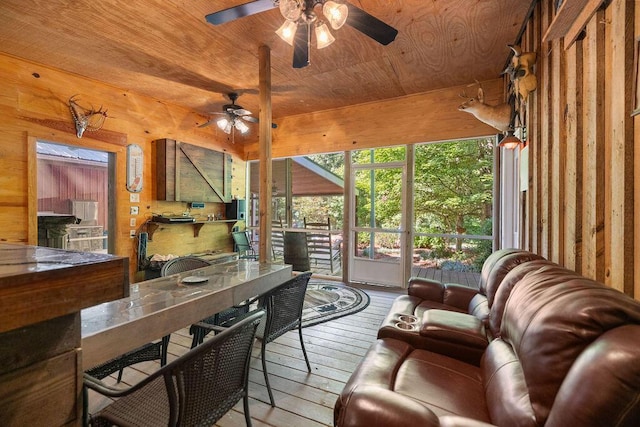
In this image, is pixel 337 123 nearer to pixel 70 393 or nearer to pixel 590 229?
pixel 590 229

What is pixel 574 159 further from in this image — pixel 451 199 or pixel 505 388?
pixel 451 199

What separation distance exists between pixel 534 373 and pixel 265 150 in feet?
9.17

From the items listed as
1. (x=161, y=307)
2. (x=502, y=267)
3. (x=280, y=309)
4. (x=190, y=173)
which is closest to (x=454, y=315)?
(x=502, y=267)

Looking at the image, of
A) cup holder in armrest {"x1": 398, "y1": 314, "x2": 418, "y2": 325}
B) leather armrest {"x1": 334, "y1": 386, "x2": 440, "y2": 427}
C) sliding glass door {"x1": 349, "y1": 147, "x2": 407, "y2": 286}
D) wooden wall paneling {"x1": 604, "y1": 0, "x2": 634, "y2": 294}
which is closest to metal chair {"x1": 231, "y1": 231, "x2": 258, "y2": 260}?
sliding glass door {"x1": 349, "y1": 147, "x2": 407, "y2": 286}

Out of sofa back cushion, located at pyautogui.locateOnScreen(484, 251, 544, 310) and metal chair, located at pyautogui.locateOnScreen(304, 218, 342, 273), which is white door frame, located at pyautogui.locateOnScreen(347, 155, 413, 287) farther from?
sofa back cushion, located at pyautogui.locateOnScreen(484, 251, 544, 310)

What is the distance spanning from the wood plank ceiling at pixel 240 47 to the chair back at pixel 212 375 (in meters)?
2.66

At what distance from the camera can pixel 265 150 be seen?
3.09 meters

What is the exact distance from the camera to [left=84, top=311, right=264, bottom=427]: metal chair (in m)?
1.02

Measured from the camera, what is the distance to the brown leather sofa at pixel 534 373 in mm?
731

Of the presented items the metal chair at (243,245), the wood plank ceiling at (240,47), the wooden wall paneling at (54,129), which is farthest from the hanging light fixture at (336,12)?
the metal chair at (243,245)

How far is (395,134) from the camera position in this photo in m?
4.50

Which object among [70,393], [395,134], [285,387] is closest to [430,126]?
[395,134]

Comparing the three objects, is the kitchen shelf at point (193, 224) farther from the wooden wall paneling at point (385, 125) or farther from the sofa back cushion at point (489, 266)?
the sofa back cushion at point (489, 266)

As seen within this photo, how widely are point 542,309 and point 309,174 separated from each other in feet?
19.0
